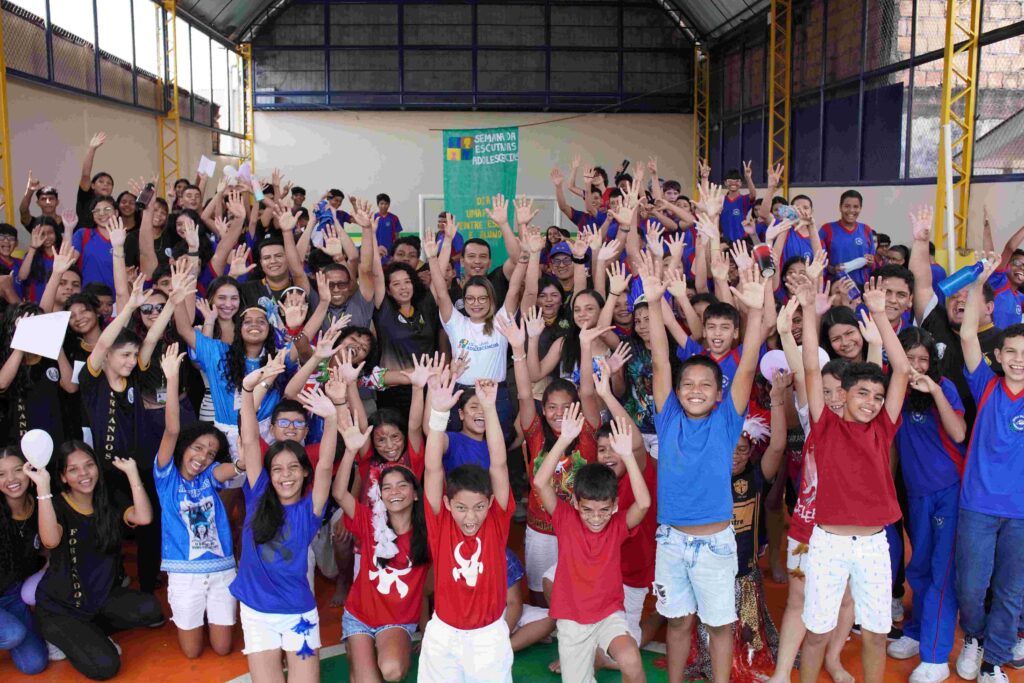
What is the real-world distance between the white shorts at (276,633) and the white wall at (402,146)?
15.1 meters

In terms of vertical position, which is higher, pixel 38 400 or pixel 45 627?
pixel 38 400

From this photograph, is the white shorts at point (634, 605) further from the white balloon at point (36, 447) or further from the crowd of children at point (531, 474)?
the white balloon at point (36, 447)

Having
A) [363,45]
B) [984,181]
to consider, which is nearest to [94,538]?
[984,181]

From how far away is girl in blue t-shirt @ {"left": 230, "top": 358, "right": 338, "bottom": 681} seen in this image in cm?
376

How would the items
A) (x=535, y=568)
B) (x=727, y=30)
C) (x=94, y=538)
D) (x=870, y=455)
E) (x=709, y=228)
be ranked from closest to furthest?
(x=870, y=455), (x=94, y=538), (x=535, y=568), (x=709, y=228), (x=727, y=30)

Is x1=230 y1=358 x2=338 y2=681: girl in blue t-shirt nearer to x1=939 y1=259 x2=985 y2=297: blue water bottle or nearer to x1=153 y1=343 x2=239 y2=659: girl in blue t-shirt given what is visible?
x1=153 y1=343 x2=239 y2=659: girl in blue t-shirt

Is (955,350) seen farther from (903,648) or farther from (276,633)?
(276,633)

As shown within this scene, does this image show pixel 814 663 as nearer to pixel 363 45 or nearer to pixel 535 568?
pixel 535 568

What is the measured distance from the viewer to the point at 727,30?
17.0m

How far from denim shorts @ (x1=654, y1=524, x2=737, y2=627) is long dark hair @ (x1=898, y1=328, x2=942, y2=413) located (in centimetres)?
111

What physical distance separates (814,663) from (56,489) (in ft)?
11.6

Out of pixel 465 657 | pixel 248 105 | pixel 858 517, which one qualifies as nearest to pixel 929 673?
pixel 858 517

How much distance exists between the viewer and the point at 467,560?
142 inches

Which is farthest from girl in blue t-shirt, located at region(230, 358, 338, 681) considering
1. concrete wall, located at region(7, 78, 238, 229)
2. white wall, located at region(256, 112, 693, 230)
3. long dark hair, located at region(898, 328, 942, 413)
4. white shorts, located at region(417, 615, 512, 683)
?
white wall, located at region(256, 112, 693, 230)
